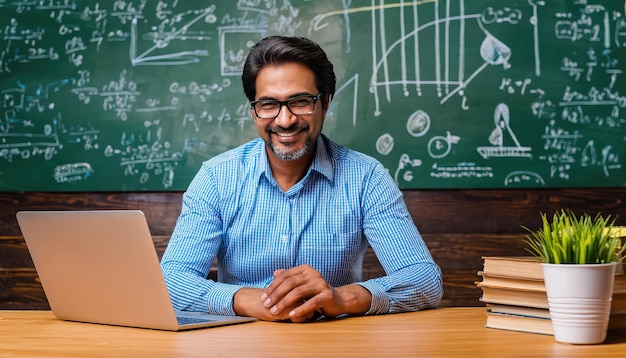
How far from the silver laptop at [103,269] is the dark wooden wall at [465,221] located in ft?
6.72

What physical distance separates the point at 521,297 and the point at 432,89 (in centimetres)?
234

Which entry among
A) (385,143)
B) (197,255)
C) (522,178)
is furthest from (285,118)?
(522,178)

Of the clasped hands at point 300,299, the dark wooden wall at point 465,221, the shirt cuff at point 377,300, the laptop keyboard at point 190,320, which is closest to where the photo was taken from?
the laptop keyboard at point 190,320

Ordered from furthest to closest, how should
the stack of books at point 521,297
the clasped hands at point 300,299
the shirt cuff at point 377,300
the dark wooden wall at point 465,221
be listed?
the dark wooden wall at point 465,221, the shirt cuff at point 377,300, the clasped hands at point 300,299, the stack of books at point 521,297

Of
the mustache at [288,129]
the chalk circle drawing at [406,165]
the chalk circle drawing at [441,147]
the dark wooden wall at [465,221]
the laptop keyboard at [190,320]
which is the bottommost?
the dark wooden wall at [465,221]

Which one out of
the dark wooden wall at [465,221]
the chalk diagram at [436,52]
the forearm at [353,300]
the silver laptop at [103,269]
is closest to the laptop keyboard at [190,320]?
the silver laptop at [103,269]

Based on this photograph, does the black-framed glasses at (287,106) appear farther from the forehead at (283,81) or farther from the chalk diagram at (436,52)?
the chalk diagram at (436,52)

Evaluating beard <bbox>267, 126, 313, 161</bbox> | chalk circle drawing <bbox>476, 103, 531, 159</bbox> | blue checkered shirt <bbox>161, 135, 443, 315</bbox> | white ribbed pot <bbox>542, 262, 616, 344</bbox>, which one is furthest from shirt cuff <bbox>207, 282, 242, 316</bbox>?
chalk circle drawing <bbox>476, 103, 531, 159</bbox>

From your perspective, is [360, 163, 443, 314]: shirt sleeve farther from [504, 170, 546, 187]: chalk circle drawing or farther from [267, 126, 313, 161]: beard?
[504, 170, 546, 187]: chalk circle drawing

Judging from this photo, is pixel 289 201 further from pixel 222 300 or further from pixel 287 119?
pixel 222 300

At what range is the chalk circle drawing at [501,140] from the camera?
375 cm

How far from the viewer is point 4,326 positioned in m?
1.75

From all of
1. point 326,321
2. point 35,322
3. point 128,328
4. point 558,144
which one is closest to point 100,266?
point 128,328

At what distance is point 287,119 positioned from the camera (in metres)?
2.27
